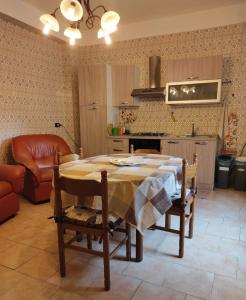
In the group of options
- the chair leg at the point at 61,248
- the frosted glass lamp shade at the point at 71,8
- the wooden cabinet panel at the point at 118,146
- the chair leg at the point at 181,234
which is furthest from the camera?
the wooden cabinet panel at the point at 118,146

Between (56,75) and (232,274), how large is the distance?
432cm

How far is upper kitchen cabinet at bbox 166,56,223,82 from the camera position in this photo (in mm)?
3577

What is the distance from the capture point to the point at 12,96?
3.62 meters

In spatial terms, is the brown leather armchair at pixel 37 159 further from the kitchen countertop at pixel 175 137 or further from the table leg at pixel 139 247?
the table leg at pixel 139 247

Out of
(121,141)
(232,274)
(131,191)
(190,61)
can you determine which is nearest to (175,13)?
(190,61)

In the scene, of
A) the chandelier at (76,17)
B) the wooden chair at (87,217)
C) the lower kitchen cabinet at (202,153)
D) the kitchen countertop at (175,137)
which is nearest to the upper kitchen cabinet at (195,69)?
the kitchen countertop at (175,137)

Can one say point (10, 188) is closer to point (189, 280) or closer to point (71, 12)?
point (71, 12)

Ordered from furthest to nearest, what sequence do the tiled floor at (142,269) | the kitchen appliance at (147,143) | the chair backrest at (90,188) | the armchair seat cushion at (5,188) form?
the kitchen appliance at (147,143) < the armchair seat cushion at (5,188) < the tiled floor at (142,269) < the chair backrest at (90,188)

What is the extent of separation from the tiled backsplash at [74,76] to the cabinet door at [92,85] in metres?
0.46

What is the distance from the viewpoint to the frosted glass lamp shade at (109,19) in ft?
6.32

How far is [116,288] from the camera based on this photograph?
1.58m

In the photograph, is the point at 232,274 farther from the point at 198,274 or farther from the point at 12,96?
the point at 12,96

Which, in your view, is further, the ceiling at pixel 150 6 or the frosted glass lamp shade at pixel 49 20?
the ceiling at pixel 150 6

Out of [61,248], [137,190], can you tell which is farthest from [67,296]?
[137,190]
